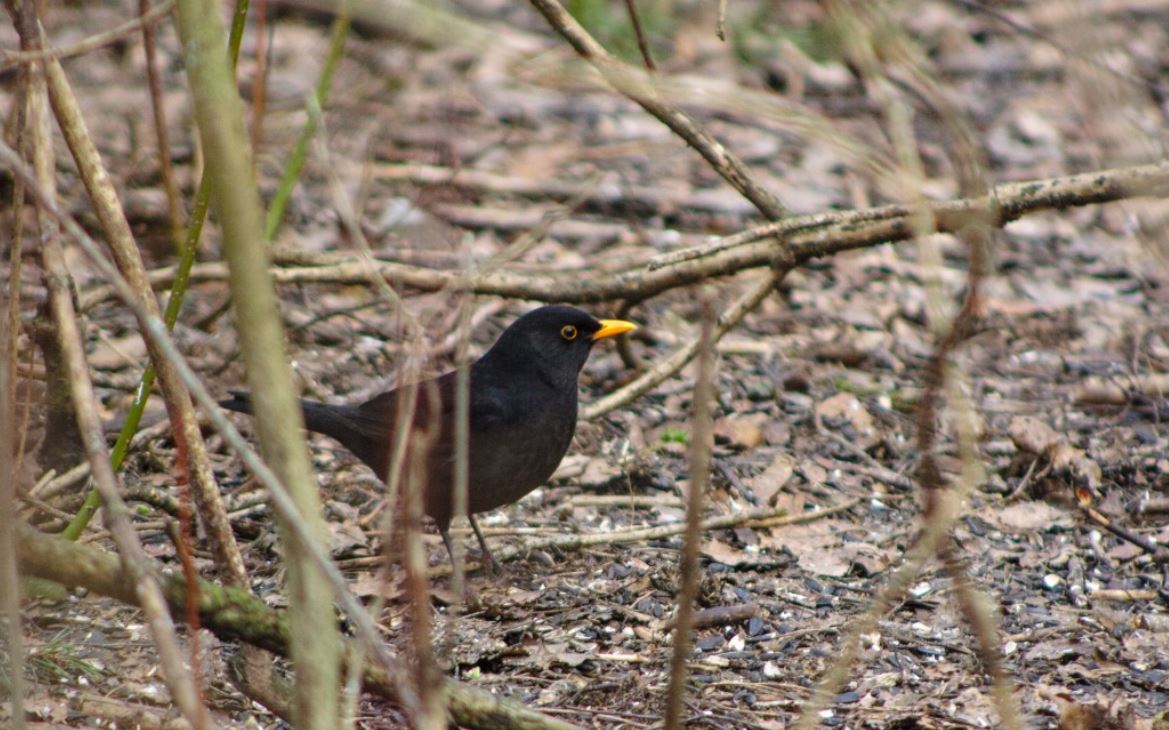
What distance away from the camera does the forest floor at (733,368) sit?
3.79 m

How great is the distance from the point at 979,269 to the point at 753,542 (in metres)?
3.17

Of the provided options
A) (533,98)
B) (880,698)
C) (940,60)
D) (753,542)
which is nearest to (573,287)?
(753,542)

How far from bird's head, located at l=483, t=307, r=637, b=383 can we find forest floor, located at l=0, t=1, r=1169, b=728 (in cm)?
30

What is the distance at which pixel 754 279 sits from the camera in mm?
7070

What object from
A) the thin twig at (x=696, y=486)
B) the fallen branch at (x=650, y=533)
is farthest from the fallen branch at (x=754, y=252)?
the thin twig at (x=696, y=486)

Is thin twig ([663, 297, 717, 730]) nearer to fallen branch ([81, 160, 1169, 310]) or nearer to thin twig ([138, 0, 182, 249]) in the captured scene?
fallen branch ([81, 160, 1169, 310])

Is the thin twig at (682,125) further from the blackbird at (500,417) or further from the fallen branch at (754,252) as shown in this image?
the blackbird at (500,417)

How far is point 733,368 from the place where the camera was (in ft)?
21.0

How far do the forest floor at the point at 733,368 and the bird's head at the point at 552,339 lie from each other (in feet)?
1.00

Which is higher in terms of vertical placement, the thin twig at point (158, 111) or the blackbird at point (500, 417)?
the thin twig at point (158, 111)

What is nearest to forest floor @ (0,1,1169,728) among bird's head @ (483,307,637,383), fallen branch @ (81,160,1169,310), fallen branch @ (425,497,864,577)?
fallen branch @ (425,497,864,577)

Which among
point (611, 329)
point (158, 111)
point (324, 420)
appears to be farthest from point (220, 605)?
point (611, 329)

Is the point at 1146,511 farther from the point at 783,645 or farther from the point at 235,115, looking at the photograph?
the point at 235,115

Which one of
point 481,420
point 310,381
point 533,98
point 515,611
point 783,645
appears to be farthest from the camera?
point 533,98
